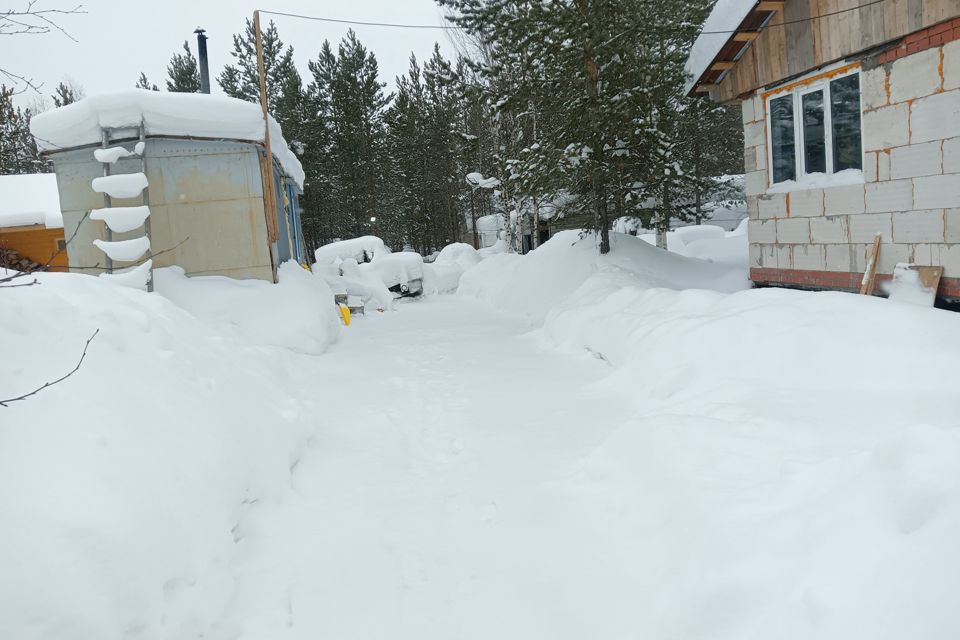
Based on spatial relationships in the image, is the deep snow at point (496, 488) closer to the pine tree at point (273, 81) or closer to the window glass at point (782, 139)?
the window glass at point (782, 139)

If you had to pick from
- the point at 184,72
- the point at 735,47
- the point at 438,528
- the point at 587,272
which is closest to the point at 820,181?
the point at 735,47

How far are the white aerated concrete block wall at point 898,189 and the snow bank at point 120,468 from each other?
675cm

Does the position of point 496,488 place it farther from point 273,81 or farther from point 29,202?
point 273,81

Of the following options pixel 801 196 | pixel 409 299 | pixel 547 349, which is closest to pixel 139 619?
pixel 547 349

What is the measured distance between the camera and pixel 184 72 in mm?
31391

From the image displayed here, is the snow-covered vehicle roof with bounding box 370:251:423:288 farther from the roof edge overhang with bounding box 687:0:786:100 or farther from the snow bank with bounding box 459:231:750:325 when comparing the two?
the roof edge overhang with bounding box 687:0:786:100

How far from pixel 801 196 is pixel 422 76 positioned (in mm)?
28578

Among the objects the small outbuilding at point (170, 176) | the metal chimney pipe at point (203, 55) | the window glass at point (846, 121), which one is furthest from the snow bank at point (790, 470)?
the metal chimney pipe at point (203, 55)

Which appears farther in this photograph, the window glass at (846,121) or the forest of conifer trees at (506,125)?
the forest of conifer trees at (506,125)

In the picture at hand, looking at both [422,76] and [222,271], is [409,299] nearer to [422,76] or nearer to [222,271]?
[222,271]

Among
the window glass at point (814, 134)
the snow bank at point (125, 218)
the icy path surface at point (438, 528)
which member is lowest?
the icy path surface at point (438, 528)

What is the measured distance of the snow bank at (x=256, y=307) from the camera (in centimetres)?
864

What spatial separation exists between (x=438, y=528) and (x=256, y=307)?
20.1 ft

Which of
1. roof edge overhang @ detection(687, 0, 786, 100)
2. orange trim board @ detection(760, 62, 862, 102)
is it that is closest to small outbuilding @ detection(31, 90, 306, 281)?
roof edge overhang @ detection(687, 0, 786, 100)
